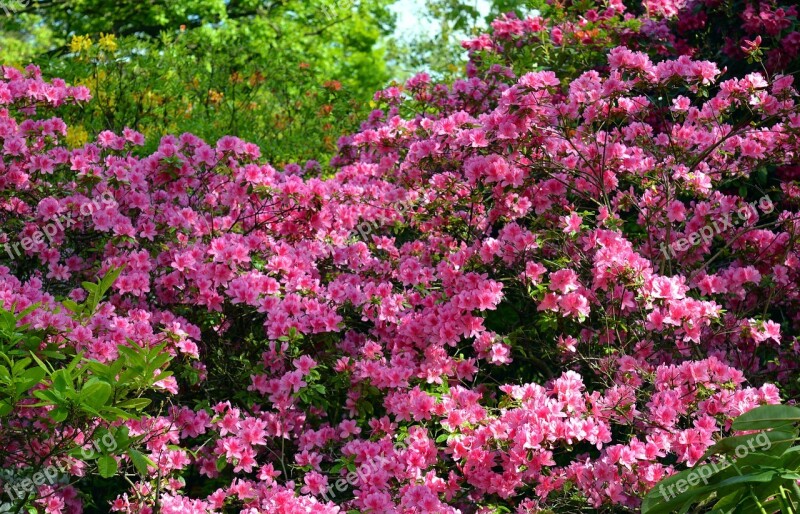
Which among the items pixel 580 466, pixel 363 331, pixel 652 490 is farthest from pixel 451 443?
pixel 363 331

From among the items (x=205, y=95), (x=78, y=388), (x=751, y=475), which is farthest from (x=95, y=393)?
(x=205, y=95)

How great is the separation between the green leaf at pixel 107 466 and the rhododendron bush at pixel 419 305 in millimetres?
16

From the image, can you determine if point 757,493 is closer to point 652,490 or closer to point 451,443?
point 652,490

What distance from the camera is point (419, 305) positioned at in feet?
12.4

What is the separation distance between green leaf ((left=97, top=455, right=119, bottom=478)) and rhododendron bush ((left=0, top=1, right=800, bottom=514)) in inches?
0.6

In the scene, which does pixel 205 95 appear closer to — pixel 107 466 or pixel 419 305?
pixel 419 305

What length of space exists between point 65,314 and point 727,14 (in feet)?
11.6

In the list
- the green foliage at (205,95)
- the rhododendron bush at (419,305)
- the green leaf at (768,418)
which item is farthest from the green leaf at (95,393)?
the green foliage at (205,95)

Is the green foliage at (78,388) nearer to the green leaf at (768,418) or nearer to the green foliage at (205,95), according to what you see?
the green leaf at (768,418)

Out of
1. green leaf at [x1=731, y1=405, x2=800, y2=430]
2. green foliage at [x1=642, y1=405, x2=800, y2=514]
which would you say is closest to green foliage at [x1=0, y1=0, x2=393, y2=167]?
green foliage at [x1=642, y1=405, x2=800, y2=514]

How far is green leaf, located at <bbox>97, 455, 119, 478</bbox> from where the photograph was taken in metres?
2.55

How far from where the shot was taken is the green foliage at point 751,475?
2.37m

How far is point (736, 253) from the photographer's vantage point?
12.5 feet

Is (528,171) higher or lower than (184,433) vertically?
higher
